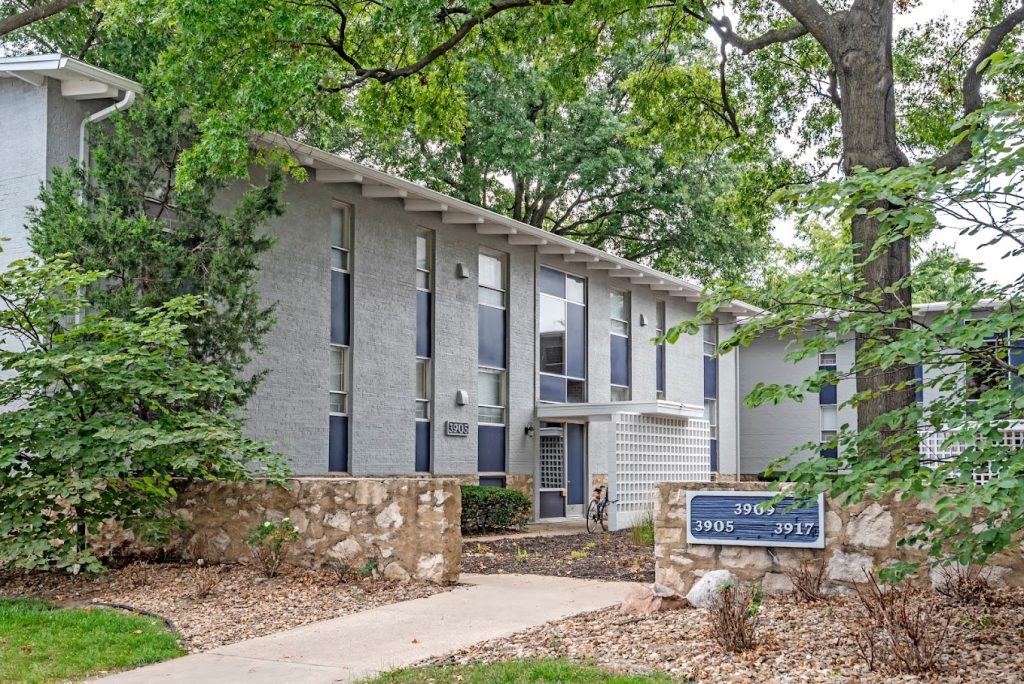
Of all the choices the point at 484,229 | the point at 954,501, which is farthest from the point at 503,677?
the point at 484,229

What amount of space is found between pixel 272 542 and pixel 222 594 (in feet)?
3.73

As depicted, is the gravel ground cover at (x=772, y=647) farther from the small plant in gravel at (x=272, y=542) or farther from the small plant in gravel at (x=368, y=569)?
the small plant in gravel at (x=272, y=542)

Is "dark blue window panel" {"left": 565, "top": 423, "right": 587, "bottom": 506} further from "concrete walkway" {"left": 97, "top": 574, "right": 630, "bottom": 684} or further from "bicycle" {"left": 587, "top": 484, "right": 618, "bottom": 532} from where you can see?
"concrete walkway" {"left": 97, "top": 574, "right": 630, "bottom": 684}

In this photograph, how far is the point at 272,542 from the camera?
1127cm

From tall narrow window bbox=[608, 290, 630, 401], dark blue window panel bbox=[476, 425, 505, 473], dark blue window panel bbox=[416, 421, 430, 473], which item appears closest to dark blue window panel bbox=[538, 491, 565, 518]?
dark blue window panel bbox=[476, 425, 505, 473]

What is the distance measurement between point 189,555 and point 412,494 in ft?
9.62

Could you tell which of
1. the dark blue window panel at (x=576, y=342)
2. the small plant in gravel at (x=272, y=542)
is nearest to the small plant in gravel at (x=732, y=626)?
the small plant in gravel at (x=272, y=542)

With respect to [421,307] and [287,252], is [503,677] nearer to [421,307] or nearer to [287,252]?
[287,252]

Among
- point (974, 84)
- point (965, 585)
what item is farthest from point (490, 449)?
point (965, 585)

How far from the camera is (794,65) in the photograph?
1727 centimetres

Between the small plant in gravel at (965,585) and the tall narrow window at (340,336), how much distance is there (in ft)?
36.5

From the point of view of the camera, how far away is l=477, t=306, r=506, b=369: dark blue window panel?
70.4 ft

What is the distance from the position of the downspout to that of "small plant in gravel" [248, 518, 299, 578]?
17.2 ft

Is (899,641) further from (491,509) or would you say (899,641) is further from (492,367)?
(492,367)
